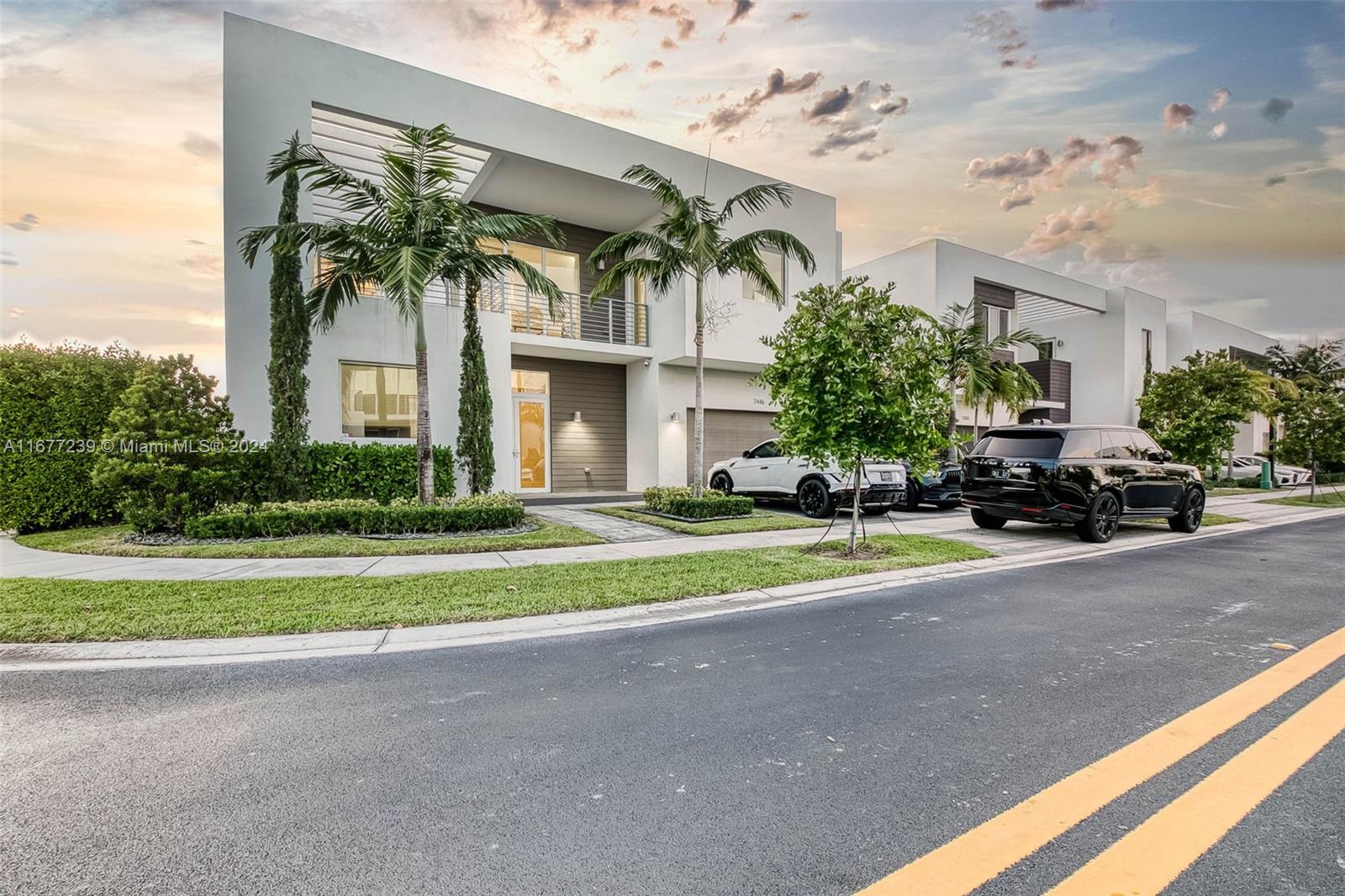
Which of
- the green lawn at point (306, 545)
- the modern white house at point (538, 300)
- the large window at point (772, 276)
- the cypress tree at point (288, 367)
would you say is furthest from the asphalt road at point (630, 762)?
the large window at point (772, 276)

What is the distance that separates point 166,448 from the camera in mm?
8727

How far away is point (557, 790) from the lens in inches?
101

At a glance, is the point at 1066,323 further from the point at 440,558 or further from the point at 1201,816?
the point at 1201,816

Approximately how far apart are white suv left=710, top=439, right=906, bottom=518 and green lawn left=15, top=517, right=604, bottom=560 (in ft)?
15.6

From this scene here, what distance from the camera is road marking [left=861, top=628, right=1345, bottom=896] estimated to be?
1.98m

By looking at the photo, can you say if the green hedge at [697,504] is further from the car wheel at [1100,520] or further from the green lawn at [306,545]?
the car wheel at [1100,520]

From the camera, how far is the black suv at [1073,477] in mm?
9773

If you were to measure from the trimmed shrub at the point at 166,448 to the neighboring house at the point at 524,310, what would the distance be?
1955 millimetres

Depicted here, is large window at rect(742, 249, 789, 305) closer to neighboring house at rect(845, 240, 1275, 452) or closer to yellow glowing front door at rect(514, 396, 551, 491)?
yellow glowing front door at rect(514, 396, 551, 491)

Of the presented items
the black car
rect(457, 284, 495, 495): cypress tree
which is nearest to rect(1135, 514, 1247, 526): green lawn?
the black car

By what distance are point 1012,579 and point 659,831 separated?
646 centimetres

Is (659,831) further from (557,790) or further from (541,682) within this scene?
(541,682)

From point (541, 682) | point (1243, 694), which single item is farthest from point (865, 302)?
point (541, 682)

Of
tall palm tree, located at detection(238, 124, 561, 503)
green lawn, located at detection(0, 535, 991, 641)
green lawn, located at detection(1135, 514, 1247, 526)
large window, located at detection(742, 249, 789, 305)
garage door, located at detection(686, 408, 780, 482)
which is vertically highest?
large window, located at detection(742, 249, 789, 305)
